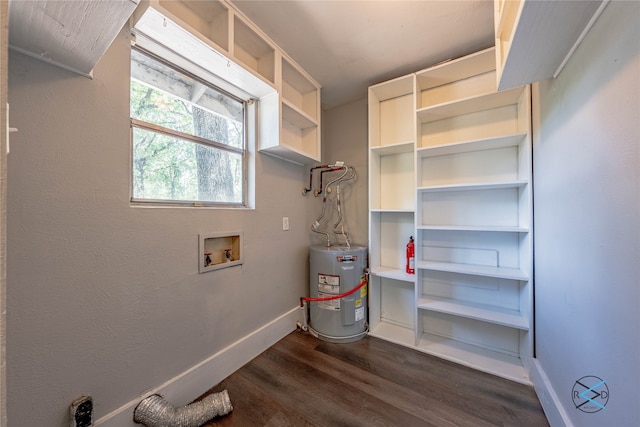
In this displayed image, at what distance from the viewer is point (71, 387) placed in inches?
39.4

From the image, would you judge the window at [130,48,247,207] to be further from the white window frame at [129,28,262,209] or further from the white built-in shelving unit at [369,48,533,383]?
the white built-in shelving unit at [369,48,533,383]

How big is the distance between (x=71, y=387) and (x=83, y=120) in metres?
1.17

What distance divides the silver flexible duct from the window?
1.08 m

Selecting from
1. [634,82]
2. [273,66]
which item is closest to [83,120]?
[273,66]

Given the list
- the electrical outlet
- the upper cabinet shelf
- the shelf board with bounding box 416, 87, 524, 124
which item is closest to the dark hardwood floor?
the electrical outlet

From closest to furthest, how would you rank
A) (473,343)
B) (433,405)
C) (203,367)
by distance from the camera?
1. (433,405)
2. (203,367)
3. (473,343)

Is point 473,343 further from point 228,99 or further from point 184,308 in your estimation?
point 228,99

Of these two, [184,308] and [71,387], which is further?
[184,308]

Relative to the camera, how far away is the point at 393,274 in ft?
6.93

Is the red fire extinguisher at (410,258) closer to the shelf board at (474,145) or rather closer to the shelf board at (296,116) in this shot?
the shelf board at (474,145)

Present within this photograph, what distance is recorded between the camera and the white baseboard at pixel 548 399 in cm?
111

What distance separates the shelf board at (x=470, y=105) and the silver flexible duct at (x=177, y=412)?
8.18 ft

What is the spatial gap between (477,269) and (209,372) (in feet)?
6.81

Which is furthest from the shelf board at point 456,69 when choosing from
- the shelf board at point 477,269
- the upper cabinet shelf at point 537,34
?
the shelf board at point 477,269
